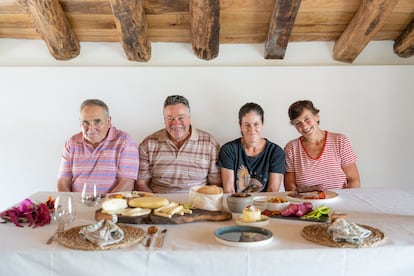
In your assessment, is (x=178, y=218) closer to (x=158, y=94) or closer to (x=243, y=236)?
(x=243, y=236)

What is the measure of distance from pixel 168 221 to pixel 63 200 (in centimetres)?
38

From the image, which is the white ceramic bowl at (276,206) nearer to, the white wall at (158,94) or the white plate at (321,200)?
the white plate at (321,200)

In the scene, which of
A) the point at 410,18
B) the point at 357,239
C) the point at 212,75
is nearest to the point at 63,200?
the point at 357,239

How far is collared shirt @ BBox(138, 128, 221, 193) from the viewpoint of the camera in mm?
2600

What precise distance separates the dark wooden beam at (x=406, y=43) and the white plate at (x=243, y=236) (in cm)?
241

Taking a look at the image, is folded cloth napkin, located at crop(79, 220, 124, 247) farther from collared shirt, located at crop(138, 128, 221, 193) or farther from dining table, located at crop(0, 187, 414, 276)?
collared shirt, located at crop(138, 128, 221, 193)

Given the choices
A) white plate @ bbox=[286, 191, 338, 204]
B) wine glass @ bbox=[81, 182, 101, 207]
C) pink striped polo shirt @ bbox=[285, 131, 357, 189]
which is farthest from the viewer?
pink striped polo shirt @ bbox=[285, 131, 357, 189]

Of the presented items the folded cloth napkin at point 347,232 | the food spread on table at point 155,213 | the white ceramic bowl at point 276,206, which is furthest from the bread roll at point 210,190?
the folded cloth napkin at point 347,232

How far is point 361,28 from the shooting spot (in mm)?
2885

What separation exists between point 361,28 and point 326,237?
203 centimetres

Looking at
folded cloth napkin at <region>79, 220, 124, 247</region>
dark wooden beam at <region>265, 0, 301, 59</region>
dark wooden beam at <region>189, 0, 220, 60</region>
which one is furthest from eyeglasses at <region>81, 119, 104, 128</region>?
dark wooden beam at <region>265, 0, 301, 59</region>

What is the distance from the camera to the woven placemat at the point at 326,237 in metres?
1.28

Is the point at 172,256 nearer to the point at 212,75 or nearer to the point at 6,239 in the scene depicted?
the point at 6,239

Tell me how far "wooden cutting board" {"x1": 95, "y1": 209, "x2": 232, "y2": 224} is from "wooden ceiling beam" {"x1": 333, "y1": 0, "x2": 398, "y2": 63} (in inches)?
74.9
